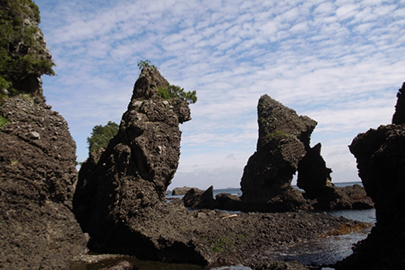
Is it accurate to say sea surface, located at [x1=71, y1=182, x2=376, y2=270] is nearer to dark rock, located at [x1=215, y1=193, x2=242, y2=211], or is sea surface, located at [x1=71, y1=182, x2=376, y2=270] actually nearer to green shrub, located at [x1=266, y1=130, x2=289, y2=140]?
green shrub, located at [x1=266, y1=130, x2=289, y2=140]

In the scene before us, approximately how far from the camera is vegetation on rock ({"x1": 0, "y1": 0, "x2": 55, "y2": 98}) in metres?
19.2

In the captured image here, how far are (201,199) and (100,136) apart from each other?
75.9 ft

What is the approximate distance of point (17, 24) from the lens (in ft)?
69.4

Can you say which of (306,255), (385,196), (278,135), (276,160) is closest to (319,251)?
(306,255)

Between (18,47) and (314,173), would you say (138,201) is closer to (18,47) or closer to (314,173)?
(18,47)

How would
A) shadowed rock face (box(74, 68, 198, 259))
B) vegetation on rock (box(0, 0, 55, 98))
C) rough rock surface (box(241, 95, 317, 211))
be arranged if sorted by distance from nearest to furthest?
1. shadowed rock face (box(74, 68, 198, 259))
2. vegetation on rock (box(0, 0, 55, 98))
3. rough rock surface (box(241, 95, 317, 211))

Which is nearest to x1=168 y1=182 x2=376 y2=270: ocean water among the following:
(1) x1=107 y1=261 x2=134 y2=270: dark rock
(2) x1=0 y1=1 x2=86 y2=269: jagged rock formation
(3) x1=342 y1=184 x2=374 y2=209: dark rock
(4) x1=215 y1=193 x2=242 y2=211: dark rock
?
(1) x1=107 y1=261 x2=134 y2=270: dark rock

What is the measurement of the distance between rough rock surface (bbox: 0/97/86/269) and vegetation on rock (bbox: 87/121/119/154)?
→ 19683mm

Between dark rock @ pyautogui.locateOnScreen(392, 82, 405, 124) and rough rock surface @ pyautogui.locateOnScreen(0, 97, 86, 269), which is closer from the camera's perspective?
rough rock surface @ pyautogui.locateOnScreen(0, 97, 86, 269)

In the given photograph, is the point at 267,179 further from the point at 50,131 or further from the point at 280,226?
the point at 50,131

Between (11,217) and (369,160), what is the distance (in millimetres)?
17516

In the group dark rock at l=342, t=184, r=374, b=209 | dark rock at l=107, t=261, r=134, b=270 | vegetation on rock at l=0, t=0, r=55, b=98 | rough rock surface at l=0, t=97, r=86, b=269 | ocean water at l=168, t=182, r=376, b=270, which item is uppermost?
vegetation on rock at l=0, t=0, r=55, b=98

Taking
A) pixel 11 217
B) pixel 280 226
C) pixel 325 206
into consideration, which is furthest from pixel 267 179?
pixel 11 217

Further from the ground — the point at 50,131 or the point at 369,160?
the point at 50,131
